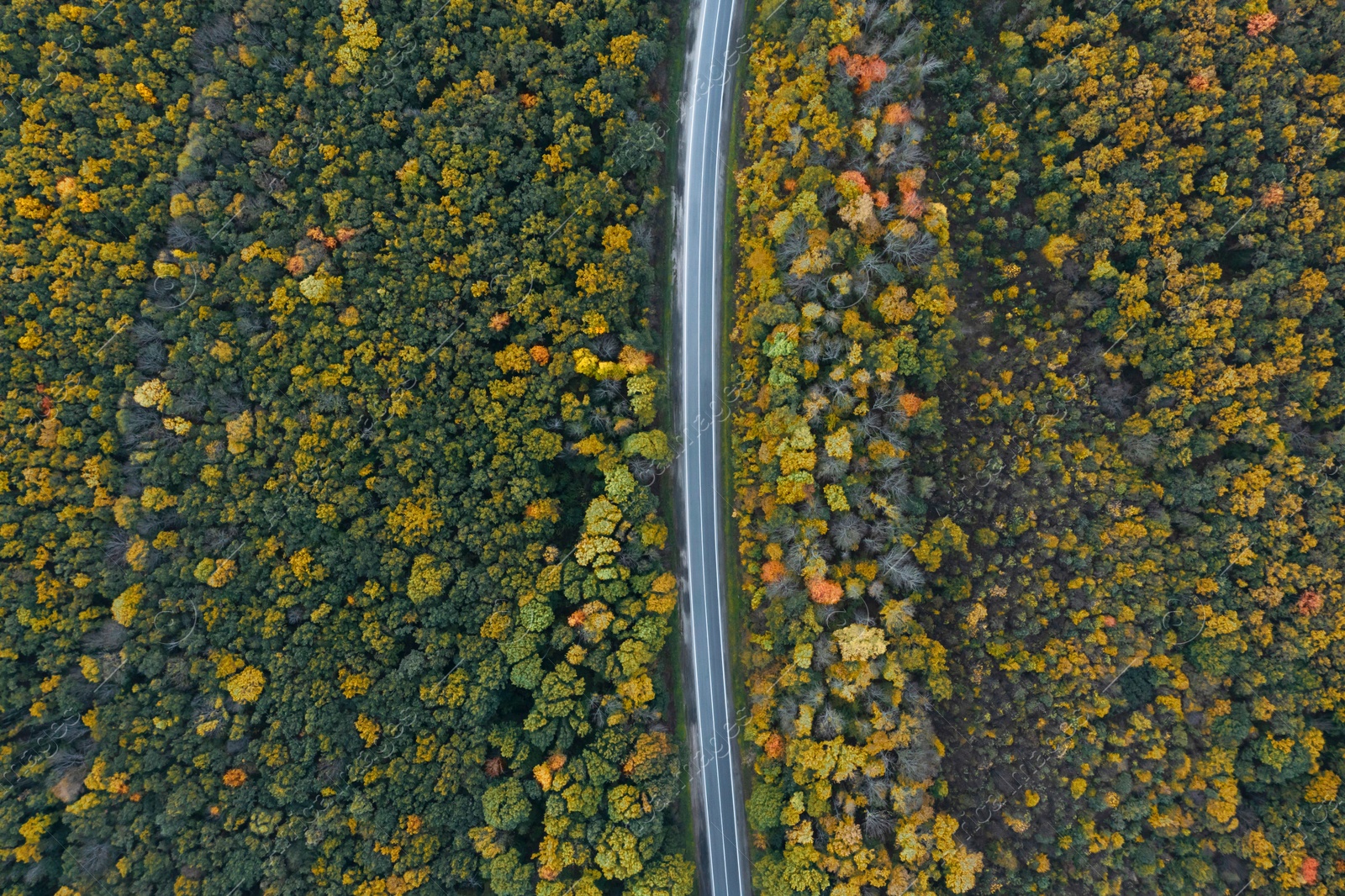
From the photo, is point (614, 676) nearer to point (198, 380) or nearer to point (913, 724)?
point (913, 724)

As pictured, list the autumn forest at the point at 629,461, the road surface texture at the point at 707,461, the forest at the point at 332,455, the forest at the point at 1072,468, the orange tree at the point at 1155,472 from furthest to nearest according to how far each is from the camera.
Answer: the road surface texture at the point at 707,461, the orange tree at the point at 1155,472, the forest at the point at 1072,468, the autumn forest at the point at 629,461, the forest at the point at 332,455

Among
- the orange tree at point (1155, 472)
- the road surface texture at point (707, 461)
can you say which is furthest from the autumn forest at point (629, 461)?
the road surface texture at point (707, 461)

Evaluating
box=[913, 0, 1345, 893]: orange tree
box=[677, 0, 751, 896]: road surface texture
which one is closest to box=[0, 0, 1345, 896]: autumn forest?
box=[913, 0, 1345, 893]: orange tree

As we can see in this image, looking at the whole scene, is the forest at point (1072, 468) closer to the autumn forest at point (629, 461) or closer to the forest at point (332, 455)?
the autumn forest at point (629, 461)

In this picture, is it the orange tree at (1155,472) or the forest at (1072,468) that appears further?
the orange tree at (1155,472)

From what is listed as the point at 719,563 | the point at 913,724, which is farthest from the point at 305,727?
the point at 913,724

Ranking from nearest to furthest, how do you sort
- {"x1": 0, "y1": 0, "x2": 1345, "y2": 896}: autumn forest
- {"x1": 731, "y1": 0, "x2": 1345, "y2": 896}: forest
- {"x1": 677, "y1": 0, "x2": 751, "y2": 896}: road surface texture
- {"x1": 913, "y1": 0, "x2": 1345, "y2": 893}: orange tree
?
{"x1": 0, "y1": 0, "x2": 1345, "y2": 896}: autumn forest < {"x1": 731, "y1": 0, "x2": 1345, "y2": 896}: forest < {"x1": 913, "y1": 0, "x2": 1345, "y2": 893}: orange tree < {"x1": 677, "y1": 0, "x2": 751, "y2": 896}: road surface texture

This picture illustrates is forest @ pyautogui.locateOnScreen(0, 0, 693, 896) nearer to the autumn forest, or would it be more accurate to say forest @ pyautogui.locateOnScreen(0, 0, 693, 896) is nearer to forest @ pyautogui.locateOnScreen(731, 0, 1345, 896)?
the autumn forest
